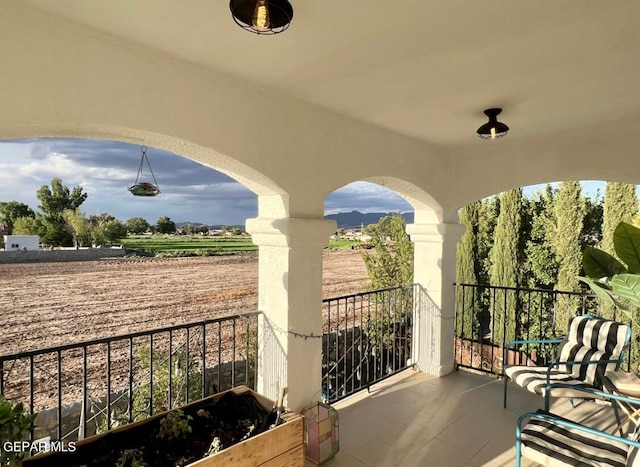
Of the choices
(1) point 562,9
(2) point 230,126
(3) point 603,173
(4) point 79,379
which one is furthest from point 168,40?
(4) point 79,379

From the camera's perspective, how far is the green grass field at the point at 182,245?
561 centimetres

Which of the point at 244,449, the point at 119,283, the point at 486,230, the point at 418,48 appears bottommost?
the point at 244,449

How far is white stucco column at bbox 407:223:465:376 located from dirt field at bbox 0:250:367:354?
246 cm

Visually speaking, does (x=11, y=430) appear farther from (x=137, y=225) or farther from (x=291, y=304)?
(x=137, y=225)

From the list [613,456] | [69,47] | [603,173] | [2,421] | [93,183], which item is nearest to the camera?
[2,421]

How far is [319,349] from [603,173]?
280 centimetres

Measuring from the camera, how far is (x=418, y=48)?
167 cm

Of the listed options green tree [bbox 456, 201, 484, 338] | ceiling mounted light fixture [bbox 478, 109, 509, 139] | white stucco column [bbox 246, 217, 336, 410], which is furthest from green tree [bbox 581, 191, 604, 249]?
white stucco column [bbox 246, 217, 336, 410]

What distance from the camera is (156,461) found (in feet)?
5.59

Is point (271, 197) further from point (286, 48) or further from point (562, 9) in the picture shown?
point (562, 9)

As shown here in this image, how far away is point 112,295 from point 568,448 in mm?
6184

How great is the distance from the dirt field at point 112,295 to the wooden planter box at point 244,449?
2.45 m

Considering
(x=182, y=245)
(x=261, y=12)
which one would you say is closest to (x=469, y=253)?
(x=182, y=245)

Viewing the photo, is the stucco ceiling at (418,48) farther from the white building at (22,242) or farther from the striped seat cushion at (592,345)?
the white building at (22,242)
